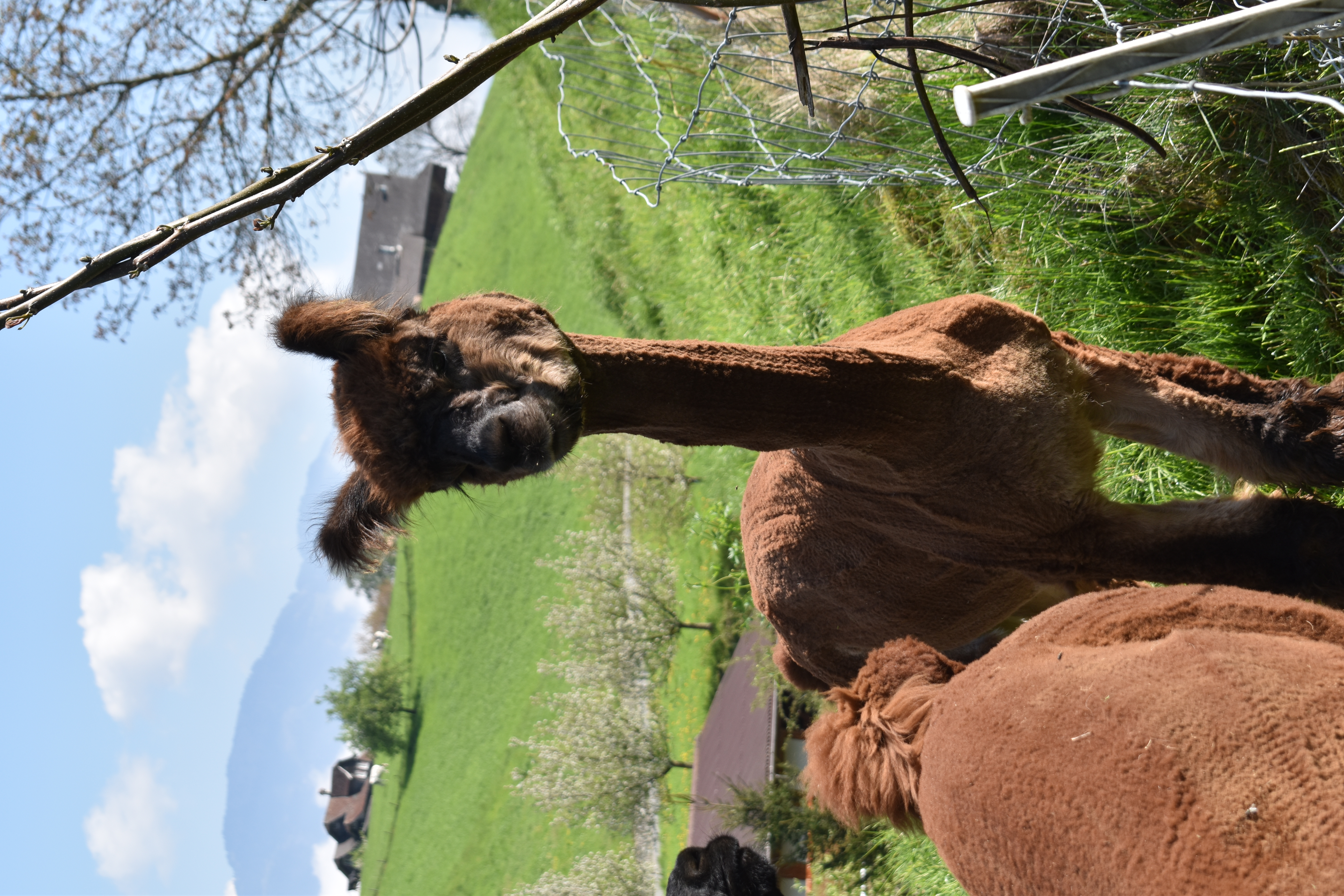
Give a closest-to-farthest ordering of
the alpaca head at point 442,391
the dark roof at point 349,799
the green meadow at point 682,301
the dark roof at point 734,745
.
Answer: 1. the alpaca head at point 442,391
2. the green meadow at point 682,301
3. the dark roof at point 734,745
4. the dark roof at point 349,799

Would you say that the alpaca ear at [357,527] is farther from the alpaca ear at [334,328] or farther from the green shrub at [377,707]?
the green shrub at [377,707]

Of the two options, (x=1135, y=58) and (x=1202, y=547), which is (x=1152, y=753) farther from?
(x=1202, y=547)

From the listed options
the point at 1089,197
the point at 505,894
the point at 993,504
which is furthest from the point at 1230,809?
the point at 505,894

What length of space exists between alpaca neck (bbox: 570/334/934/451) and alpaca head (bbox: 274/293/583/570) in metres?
0.13

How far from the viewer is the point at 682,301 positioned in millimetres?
10914

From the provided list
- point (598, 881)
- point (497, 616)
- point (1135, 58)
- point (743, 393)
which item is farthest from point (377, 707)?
point (1135, 58)

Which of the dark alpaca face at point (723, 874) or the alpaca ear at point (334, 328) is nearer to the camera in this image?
the alpaca ear at point (334, 328)

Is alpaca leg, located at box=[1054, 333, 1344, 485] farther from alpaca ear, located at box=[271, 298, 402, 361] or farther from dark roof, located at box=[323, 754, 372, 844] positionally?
dark roof, located at box=[323, 754, 372, 844]

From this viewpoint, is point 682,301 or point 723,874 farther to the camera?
point 682,301

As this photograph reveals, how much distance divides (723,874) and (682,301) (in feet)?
25.6

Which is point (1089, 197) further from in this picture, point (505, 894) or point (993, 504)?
point (505, 894)

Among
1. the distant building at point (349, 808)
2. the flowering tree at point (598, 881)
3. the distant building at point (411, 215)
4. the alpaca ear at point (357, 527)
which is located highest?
the distant building at point (411, 215)

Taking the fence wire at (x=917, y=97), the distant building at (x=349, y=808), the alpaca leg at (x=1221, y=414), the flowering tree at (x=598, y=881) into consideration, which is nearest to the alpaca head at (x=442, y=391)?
the fence wire at (x=917, y=97)

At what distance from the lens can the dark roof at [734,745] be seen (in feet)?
29.1
